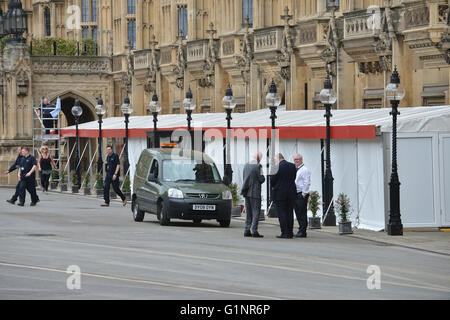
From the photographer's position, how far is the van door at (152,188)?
27.2 metres

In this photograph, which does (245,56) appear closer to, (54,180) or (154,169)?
(54,180)

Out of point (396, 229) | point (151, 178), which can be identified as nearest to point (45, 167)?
point (151, 178)

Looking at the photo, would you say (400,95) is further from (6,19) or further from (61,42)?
(61,42)

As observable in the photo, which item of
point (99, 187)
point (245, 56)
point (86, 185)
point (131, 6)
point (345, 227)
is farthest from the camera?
point (131, 6)

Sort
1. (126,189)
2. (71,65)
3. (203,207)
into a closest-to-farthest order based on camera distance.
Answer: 1. (203,207)
2. (126,189)
3. (71,65)

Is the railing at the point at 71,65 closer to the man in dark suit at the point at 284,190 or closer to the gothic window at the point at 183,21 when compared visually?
the gothic window at the point at 183,21

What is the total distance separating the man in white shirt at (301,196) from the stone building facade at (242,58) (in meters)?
6.97

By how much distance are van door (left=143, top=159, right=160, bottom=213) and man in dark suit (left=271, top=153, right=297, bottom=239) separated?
427 centimetres

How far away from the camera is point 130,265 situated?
17.5 meters

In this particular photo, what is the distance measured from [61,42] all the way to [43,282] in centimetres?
6889

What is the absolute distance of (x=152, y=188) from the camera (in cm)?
2753

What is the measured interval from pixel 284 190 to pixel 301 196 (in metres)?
1.17
